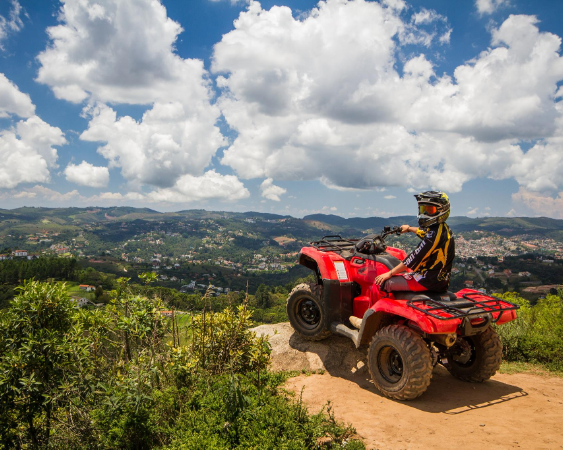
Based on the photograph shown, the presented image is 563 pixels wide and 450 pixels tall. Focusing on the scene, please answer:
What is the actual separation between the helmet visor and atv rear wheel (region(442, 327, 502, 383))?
221 centimetres

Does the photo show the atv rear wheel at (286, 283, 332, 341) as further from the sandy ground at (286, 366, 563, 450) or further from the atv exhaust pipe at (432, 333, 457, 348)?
the atv exhaust pipe at (432, 333, 457, 348)

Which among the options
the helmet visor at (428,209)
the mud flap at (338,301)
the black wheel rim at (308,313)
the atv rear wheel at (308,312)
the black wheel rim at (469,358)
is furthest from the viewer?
the black wheel rim at (308,313)

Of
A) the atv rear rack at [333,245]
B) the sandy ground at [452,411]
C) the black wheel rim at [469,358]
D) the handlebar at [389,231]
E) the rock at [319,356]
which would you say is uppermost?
the handlebar at [389,231]

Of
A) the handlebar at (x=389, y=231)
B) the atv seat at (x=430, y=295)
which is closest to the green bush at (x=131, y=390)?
the atv seat at (x=430, y=295)

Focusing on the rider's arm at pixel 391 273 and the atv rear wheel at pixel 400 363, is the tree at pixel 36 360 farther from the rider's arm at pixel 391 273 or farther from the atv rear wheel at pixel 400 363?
the rider's arm at pixel 391 273

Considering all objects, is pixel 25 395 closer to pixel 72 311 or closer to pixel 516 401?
pixel 72 311

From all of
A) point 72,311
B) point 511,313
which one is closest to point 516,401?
point 511,313

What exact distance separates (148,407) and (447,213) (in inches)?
202

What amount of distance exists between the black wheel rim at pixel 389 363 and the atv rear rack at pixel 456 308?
91cm

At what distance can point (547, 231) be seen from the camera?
185500 mm

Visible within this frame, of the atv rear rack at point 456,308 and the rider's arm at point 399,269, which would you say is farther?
the rider's arm at point 399,269

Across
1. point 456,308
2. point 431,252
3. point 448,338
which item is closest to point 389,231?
point 431,252

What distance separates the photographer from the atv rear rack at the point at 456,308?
471 cm

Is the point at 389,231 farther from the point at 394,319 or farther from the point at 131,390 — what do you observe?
the point at 131,390
